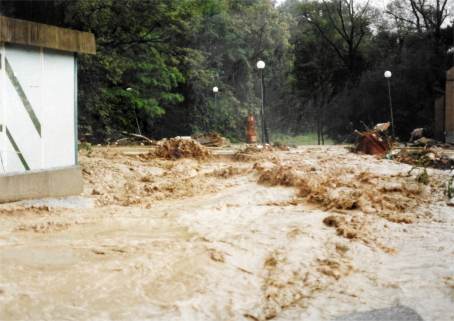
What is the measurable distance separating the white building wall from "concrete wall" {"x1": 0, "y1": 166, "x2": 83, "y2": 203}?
0.44 feet

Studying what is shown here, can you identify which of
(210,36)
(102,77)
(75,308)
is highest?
(210,36)

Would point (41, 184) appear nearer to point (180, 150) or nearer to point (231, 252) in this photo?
point (231, 252)

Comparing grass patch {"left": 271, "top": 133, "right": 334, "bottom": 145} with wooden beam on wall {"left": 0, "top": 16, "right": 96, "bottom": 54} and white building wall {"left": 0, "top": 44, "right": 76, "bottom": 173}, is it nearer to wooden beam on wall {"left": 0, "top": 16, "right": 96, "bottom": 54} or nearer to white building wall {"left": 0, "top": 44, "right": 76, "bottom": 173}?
wooden beam on wall {"left": 0, "top": 16, "right": 96, "bottom": 54}

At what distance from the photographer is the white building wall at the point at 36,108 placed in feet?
29.8

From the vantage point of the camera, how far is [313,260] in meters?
6.43

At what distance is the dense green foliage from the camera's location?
2252 centimetres

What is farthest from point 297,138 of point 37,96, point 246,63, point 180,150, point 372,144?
point 37,96

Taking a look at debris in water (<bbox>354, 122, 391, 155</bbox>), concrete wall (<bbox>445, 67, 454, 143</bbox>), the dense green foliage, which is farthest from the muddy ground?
concrete wall (<bbox>445, 67, 454, 143</bbox>)

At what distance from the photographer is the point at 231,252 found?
264 inches

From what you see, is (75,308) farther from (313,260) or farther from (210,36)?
(210,36)

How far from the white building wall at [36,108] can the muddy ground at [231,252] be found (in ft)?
2.89

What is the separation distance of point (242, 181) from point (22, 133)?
540cm

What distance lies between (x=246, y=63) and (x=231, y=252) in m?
30.6

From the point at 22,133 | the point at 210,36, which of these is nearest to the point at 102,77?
the point at 210,36
